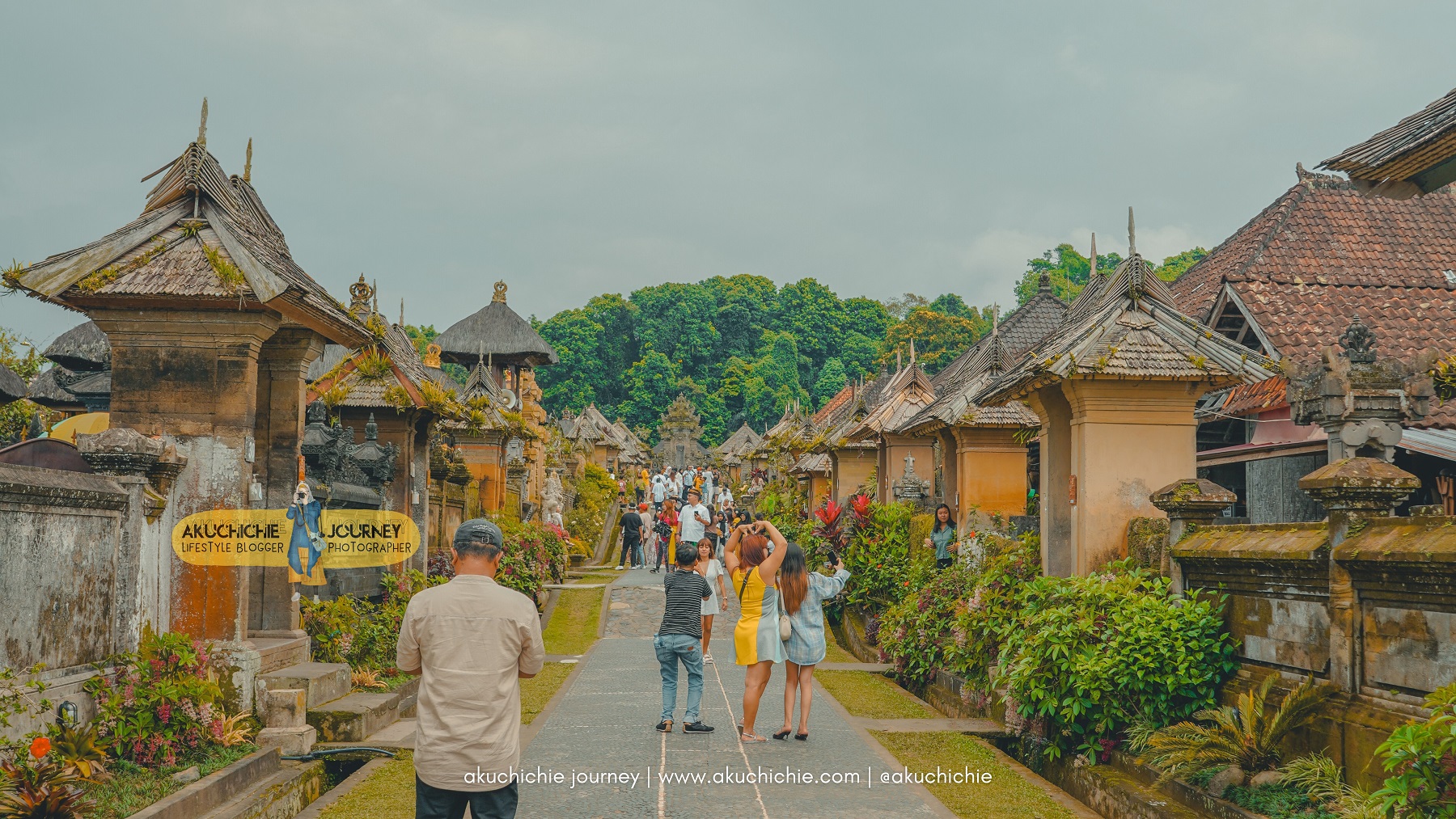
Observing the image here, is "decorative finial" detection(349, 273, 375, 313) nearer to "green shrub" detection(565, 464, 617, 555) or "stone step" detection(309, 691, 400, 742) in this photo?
"stone step" detection(309, 691, 400, 742)

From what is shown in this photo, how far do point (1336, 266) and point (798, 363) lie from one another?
8419 centimetres

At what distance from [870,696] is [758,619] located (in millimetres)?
4010

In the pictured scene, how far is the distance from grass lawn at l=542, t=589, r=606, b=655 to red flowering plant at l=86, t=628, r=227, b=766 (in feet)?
29.2

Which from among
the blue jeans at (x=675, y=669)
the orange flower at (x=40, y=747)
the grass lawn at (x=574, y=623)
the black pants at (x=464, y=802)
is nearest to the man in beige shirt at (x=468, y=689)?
the black pants at (x=464, y=802)

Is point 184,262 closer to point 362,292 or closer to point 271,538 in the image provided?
point 271,538

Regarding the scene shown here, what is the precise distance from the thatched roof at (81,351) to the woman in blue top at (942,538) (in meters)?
18.5

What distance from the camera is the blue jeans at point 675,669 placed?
967 centimetres

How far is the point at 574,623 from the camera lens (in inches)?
806

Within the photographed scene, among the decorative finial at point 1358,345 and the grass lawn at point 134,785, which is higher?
the decorative finial at point 1358,345

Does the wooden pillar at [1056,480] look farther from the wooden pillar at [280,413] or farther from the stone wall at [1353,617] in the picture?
the wooden pillar at [280,413]

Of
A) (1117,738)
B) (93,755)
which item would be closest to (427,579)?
(93,755)

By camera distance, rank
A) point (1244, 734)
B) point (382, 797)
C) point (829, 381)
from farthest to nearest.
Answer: point (829, 381) < point (382, 797) < point (1244, 734)

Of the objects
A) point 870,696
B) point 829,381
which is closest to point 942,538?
point 870,696

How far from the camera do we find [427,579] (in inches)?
563
